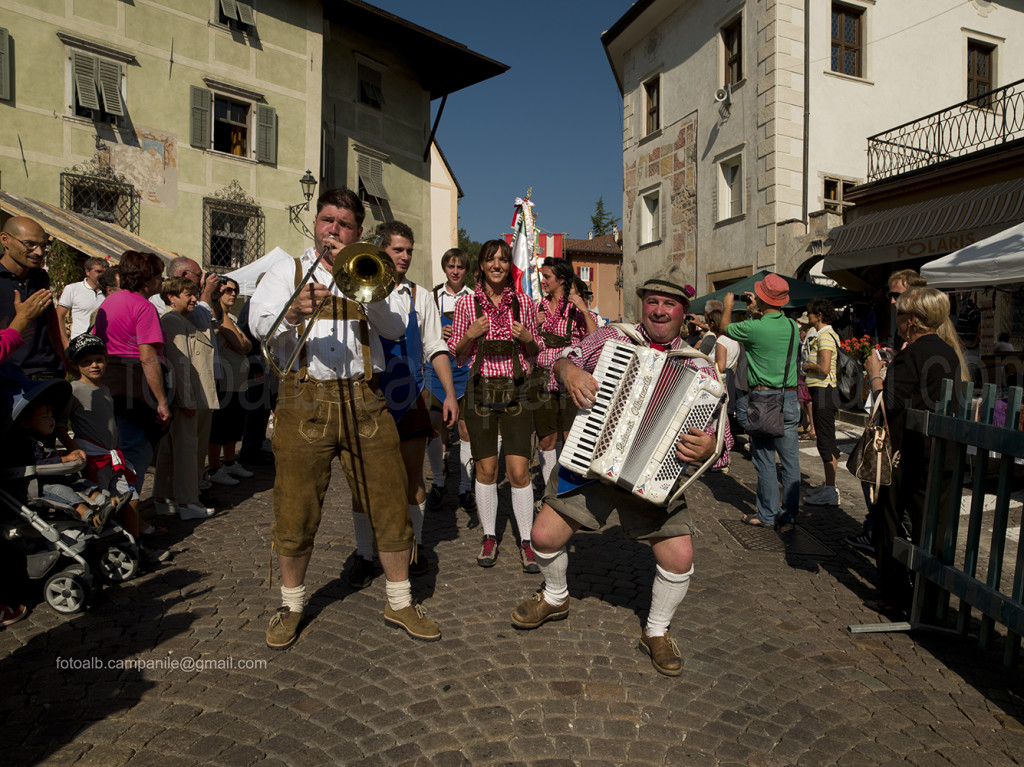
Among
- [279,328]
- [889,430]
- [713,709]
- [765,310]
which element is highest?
→ [765,310]

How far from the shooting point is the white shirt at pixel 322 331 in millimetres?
3191

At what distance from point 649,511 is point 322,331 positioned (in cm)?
183

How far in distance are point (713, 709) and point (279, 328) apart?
2.60 m

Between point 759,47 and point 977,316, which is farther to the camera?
point 759,47

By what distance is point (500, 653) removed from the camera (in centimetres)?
336

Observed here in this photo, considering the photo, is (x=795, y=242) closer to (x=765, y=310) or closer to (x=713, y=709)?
(x=765, y=310)

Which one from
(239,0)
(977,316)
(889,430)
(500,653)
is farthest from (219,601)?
(239,0)

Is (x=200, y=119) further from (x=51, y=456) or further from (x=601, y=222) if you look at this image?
(x=601, y=222)

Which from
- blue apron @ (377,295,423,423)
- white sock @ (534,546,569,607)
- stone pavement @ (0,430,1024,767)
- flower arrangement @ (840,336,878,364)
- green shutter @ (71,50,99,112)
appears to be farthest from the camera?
green shutter @ (71,50,99,112)

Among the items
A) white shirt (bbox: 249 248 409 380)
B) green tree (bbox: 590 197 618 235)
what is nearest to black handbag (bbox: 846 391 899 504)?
white shirt (bbox: 249 248 409 380)

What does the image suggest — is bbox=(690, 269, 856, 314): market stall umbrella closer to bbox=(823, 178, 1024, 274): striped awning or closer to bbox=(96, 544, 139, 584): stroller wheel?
bbox=(823, 178, 1024, 274): striped awning

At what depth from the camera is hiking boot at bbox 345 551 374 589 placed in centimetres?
421

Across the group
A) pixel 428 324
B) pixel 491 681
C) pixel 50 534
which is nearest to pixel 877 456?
pixel 491 681

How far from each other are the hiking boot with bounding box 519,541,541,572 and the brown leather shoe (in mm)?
1227
